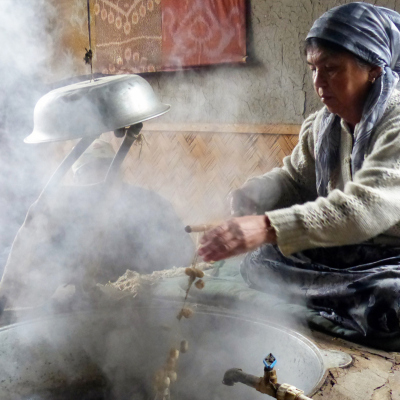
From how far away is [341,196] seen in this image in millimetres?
→ 1813

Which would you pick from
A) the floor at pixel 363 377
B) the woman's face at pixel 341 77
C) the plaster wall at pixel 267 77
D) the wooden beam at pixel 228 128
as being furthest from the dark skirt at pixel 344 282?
the plaster wall at pixel 267 77

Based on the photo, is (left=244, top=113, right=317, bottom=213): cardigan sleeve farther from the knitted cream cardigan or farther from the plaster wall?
the plaster wall

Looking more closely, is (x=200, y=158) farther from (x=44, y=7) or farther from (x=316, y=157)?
A: (x=44, y=7)

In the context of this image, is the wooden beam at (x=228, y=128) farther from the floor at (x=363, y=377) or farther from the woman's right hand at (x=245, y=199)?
the floor at (x=363, y=377)

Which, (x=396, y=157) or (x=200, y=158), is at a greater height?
(x=396, y=157)

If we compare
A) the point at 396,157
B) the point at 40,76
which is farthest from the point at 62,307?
the point at 40,76

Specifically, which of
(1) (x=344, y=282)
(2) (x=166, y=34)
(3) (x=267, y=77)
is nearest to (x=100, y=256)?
(1) (x=344, y=282)

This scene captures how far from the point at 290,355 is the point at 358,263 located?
1.83ft

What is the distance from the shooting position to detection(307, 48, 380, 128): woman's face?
81.0 inches

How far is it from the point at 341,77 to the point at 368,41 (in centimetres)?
17

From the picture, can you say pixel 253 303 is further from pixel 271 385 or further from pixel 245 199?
pixel 271 385

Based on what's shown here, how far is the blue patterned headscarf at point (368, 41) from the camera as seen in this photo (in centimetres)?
201

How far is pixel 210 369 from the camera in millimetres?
2557

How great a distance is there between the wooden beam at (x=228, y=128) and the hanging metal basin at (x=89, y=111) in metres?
2.21
